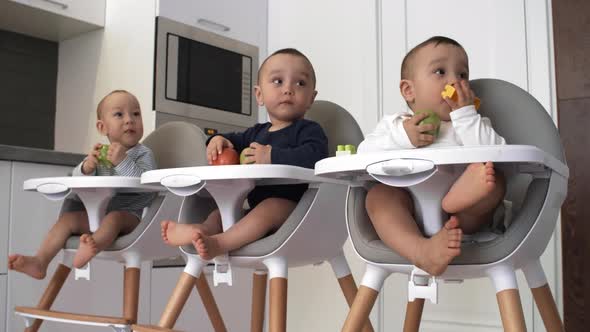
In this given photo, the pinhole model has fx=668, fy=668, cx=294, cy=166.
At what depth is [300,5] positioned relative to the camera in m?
2.83

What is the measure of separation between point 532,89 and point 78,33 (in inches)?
69.4

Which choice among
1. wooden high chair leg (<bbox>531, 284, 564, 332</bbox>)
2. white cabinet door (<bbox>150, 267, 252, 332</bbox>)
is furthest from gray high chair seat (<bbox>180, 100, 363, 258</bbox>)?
white cabinet door (<bbox>150, 267, 252, 332</bbox>)

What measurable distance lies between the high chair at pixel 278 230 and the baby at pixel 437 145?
169mm

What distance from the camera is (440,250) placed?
1038 millimetres

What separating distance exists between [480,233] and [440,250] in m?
0.21

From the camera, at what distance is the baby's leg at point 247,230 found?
1.30m

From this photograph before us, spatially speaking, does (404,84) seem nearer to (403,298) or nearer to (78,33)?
(403,298)

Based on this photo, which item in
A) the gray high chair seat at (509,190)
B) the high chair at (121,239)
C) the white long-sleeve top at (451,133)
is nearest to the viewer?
the gray high chair seat at (509,190)

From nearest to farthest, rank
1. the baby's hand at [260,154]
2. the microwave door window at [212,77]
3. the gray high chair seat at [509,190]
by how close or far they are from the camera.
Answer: the gray high chair seat at [509,190] → the baby's hand at [260,154] → the microwave door window at [212,77]

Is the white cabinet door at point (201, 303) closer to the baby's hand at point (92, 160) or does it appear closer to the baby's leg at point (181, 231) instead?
the baby's hand at point (92, 160)

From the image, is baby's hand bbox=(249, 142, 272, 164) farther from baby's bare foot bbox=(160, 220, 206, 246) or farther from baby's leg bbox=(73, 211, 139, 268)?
baby's leg bbox=(73, 211, 139, 268)

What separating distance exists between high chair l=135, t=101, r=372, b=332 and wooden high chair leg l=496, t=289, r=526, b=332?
0.42m

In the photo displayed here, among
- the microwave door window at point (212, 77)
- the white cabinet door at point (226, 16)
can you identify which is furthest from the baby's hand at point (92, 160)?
the white cabinet door at point (226, 16)

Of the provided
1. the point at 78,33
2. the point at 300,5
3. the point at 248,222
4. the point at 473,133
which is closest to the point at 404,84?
the point at 473,133
